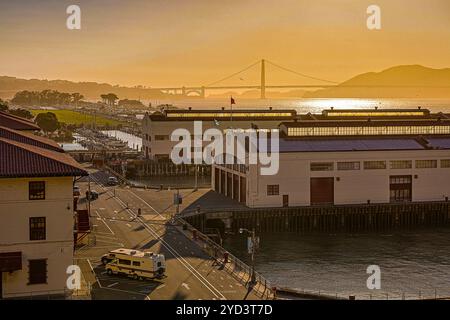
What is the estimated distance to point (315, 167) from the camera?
71875mm

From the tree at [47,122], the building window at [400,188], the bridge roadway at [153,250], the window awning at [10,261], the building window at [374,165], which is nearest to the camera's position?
the window awning at [10,261]

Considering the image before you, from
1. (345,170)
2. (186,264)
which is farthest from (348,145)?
(186,264)

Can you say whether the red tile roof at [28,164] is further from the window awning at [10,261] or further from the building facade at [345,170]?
the building facade at [345,170]

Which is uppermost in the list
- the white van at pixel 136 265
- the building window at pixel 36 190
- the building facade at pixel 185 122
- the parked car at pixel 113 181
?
the building facade at pixel 185 122

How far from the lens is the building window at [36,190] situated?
3594 cm

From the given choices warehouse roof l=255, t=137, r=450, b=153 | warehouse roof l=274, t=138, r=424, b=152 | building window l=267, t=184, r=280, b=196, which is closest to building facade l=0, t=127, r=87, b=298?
building window l=267, t=184, r=280, b=196

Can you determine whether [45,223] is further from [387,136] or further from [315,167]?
[387,136]

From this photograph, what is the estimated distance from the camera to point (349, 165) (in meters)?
73.1

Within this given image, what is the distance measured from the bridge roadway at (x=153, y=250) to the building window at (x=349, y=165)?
738 inches

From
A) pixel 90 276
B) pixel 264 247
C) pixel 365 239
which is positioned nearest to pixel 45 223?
pixel 90 276

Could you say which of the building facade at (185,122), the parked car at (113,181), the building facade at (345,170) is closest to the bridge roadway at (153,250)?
the building facade at (345,170)

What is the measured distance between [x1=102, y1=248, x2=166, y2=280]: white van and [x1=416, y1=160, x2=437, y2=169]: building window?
4241 cm

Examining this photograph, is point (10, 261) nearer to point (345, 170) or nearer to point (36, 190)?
point (36, 190)
